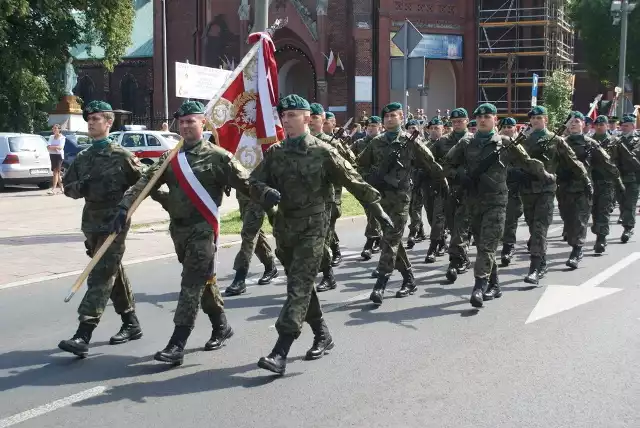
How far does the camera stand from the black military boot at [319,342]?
20.6ft

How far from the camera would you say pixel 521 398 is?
17.4 ft

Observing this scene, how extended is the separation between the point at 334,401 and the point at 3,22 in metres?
23.1

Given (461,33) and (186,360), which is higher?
(461,33)

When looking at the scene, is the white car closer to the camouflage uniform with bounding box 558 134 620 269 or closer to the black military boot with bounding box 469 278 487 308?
the camouflage uniform with bounding box 558 134 620 269

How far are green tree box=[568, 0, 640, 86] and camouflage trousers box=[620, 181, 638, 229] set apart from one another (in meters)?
33.1

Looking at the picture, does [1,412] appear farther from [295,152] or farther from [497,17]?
[497,17]

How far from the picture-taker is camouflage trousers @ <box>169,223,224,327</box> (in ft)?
19.6

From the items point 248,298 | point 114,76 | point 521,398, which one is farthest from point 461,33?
point 521,398

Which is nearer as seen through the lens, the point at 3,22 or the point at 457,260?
the point at 457,260

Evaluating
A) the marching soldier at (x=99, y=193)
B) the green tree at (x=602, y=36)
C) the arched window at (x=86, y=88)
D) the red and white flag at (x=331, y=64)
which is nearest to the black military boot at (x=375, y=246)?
the marching soldier at (x=99, y=193)

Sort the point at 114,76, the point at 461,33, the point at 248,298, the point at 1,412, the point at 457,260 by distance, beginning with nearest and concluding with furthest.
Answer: the point at 1,412, the point at 248,298, the point at 457,260, the point at 461,33, the point at 114,76

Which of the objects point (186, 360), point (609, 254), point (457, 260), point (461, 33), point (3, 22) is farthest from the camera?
point (461, 33)

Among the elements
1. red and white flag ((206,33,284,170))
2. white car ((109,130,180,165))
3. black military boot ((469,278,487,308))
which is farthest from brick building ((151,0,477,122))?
black military boot ((469,278,487,308))

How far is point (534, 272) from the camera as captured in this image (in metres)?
9.33
